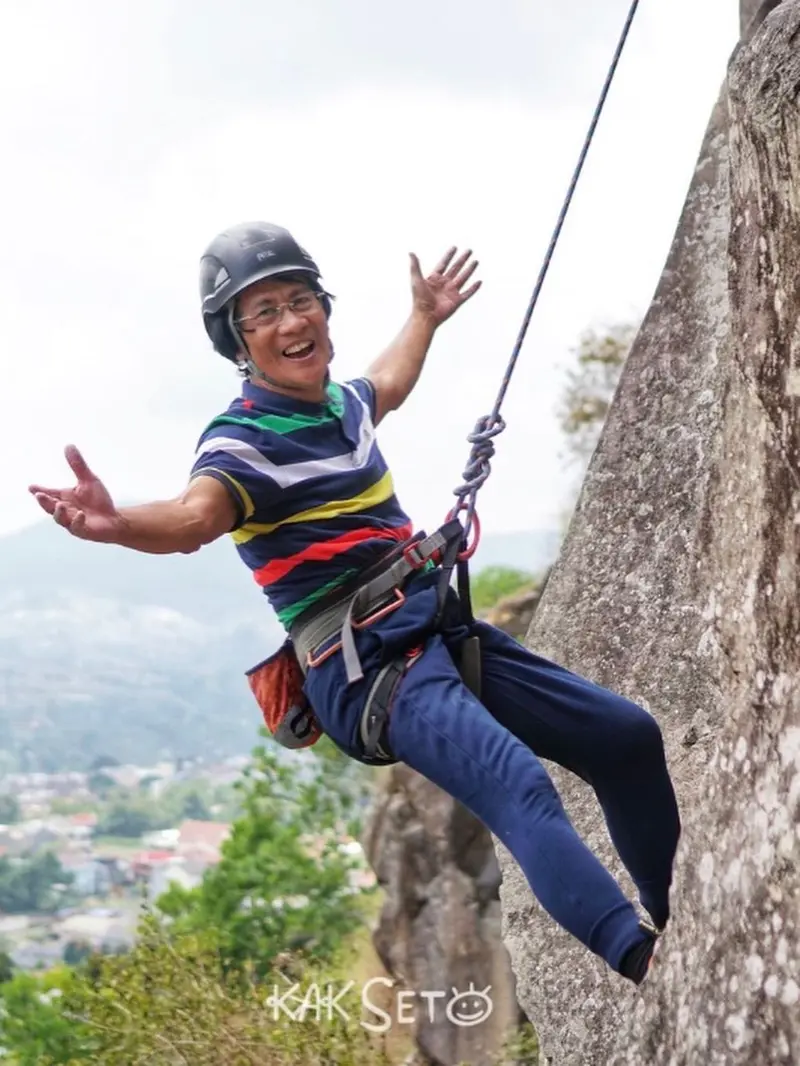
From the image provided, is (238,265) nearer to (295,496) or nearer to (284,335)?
(284,335)

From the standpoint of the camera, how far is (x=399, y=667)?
406 centimetres

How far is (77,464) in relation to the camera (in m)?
3.51

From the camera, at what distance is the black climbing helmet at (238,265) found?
4.38 meters

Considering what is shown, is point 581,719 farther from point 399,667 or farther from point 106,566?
point 106,566

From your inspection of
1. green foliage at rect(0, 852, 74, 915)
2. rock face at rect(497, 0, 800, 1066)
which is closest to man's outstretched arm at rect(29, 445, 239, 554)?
rock face at rect(497, 0, 800, 1066)

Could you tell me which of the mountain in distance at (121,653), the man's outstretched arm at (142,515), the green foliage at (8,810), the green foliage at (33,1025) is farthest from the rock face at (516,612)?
the mountain in distance at (121,653)

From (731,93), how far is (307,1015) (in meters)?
9.82

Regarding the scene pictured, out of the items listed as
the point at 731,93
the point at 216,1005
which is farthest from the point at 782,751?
the point at 216,1005

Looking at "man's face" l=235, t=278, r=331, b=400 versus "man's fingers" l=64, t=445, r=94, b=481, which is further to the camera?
"man's face" l=235, t=278, r=331, b=400

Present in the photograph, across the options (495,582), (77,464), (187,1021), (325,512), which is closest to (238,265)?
(325,512)

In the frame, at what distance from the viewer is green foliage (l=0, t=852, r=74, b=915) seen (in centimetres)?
4609

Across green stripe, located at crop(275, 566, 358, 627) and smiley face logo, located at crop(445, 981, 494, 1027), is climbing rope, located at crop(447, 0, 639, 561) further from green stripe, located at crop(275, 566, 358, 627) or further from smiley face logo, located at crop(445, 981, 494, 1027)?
smiley face logo, located at crop(445, 981, 494, 1027)

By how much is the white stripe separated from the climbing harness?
300mm

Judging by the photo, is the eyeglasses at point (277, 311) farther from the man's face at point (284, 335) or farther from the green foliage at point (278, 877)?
the green foliage at point (278, 877)
